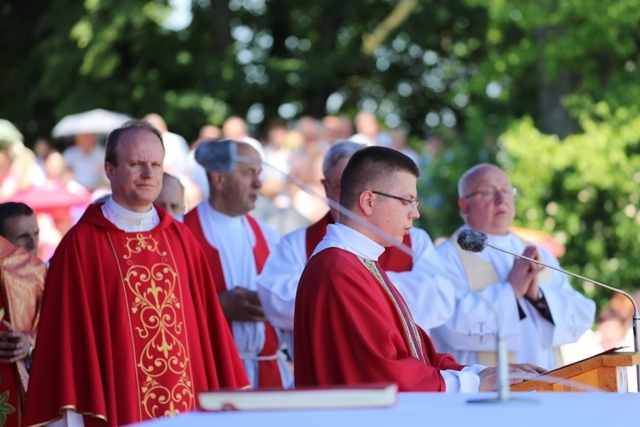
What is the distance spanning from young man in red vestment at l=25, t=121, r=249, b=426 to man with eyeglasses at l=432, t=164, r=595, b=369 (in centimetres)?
191

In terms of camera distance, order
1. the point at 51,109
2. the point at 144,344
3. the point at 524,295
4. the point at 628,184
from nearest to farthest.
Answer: the point at 144,344 < the point at 524,295 < the point at 628,184 < the point at 51,109

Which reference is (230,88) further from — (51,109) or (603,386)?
(603,386)

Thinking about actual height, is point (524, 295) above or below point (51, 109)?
below

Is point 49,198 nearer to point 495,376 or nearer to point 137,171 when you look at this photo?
point 137,171

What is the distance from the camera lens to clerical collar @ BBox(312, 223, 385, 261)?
18.0 feet

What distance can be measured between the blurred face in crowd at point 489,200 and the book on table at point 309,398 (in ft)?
13.6

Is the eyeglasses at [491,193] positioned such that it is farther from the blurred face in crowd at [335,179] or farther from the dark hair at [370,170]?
the dark hair at [370,170]

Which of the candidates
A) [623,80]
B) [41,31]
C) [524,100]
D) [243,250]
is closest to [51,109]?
[41,31]

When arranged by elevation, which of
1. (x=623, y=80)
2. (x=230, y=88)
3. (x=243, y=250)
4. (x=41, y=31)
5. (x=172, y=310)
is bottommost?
(x=172, y=310)

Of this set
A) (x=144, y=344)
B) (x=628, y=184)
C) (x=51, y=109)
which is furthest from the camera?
(x=51, y=109)

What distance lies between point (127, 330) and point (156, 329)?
155 millimetres

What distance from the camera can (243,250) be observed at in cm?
830

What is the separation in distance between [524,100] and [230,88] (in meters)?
4.35

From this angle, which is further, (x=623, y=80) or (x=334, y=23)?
(x=334, y=23)
